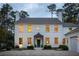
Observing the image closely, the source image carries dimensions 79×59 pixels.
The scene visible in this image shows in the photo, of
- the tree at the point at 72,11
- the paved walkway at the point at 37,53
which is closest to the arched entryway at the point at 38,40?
the paved walkway at the point at 37,53

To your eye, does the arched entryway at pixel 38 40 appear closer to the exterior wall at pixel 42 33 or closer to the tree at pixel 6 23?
the exterior wall at pixel 42 33

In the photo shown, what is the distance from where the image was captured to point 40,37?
17453 mm

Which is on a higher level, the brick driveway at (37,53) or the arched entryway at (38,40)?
the arched entryway at (38,40)

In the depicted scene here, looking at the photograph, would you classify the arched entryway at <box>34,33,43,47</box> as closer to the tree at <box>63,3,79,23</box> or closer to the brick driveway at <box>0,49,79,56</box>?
the brick driveway at <box>0,49,79,56</box>

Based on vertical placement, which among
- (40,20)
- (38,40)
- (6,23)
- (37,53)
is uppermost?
(40,20)

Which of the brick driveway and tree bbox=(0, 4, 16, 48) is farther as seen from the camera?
tree bbox=(0, 4, 16, 48)

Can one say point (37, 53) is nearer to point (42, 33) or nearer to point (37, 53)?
point (37, 53)

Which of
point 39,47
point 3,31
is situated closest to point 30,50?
point 39,47

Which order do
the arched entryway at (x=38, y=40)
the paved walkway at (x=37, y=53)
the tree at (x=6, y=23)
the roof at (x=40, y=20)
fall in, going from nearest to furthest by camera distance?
the paved walkway at (x=37, y=53) < the tree at (x=6, y=23) < the arched entryway at (x=38, y=40) < the roof at (x=40, y=20)

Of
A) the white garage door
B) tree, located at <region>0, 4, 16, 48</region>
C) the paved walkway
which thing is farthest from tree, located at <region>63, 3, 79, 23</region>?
tree, located at <region>0, 4, 16, 48</region>

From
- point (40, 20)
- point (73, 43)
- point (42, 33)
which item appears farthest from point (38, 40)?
point (73, 43)

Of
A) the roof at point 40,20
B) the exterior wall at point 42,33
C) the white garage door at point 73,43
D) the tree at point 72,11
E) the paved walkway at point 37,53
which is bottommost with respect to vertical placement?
the paved walkway at point 37,53

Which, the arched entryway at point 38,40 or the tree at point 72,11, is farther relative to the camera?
the arched entryway at point 38,40

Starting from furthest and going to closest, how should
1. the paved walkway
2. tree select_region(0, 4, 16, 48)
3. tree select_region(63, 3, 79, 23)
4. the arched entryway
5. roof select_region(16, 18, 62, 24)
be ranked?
roof select_region(16, 18, 62, 24) → the arched entryway → tree select_region(0, 4, 16, 48) → the paved walkway → tree select_region(63, 3, 79, 23)
